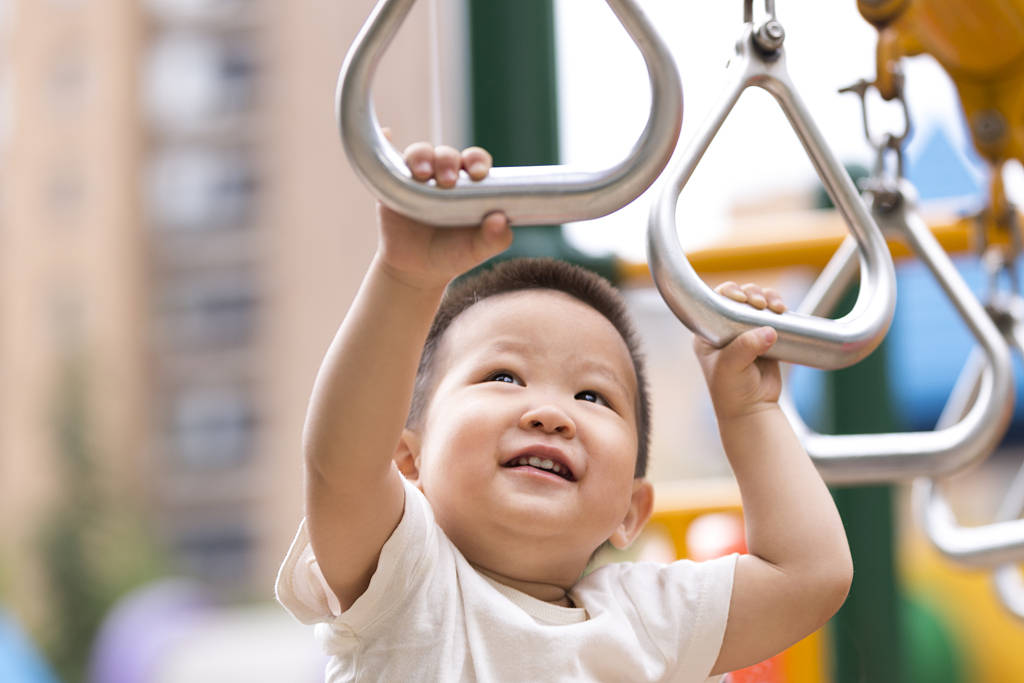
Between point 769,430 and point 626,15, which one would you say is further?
point 769,430

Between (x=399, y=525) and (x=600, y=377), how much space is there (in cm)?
15

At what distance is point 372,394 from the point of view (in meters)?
0.60

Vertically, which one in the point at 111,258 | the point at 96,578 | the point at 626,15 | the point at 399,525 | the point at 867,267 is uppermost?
the point at 626,15

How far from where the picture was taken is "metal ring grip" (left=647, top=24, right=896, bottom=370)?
1.94 ft

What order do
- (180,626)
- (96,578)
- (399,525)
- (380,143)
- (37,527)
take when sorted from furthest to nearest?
1. (37,527)
2. (96,578)
3. (180,626)
4. (399,525)
5. (380,143)

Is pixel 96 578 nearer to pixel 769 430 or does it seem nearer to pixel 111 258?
pixel 111 258

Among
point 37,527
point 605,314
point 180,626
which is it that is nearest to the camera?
point 605,314

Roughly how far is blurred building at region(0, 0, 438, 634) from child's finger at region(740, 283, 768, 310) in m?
15.4

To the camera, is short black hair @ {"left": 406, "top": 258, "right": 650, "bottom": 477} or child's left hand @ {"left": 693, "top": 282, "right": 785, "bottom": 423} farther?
short black hair @ {"left": 406, "top": 258, "right": 650, "bottom": 477}

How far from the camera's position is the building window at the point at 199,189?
1773 cm

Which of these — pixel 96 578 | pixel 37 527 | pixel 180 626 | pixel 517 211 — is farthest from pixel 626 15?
pixel 37 527

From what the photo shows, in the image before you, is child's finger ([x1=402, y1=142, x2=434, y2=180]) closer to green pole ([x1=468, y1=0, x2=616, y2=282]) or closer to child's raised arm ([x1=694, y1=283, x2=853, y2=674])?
child's raised arm ([x1=694, y1=283, x2=853, y2=674])

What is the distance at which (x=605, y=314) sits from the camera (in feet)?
2.57

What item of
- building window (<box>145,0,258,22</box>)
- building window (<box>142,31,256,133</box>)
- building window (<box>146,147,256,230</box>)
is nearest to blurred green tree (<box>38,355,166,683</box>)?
building window (<box>146,147,256,230</box>)
